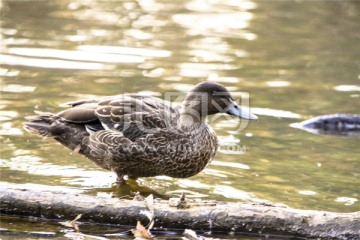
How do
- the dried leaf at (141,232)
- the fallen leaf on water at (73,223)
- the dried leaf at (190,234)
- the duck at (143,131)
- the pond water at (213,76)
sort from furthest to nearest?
1. the pond water at (213,76)
2. the duck at (143,131)
3. the fallen leaf on water at (73,223)
4. the dried leaf at (141,232)
5. the dried leaf at (190,234)

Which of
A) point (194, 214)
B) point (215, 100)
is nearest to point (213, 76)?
point (215, 100)

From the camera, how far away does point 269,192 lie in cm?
906

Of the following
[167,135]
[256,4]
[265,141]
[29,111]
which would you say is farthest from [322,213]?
[256,4]

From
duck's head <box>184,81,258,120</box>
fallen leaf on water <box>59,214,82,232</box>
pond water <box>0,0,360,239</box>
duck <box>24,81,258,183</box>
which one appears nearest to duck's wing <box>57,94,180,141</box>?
duck <box>24,81,258,183</box>

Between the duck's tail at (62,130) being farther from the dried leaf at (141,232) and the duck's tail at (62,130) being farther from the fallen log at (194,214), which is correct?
the dried leaf at (141,232)

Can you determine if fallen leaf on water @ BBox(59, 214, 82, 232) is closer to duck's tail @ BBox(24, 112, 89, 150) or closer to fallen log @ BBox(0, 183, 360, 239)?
fallen log @ BBox(0, 183, 360, 239)

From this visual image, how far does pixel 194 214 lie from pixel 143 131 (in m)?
1.74

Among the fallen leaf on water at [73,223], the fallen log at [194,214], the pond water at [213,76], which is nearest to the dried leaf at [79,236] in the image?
the fallen leaf on water at [73,223]

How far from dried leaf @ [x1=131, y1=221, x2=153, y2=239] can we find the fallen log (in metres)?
0.14

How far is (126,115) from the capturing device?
9.07 m

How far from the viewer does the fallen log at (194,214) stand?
23.8ft

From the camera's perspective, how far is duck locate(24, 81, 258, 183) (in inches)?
352

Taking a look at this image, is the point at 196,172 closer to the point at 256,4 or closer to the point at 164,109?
the point at 164,109

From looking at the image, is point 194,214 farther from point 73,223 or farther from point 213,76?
point 213,76
